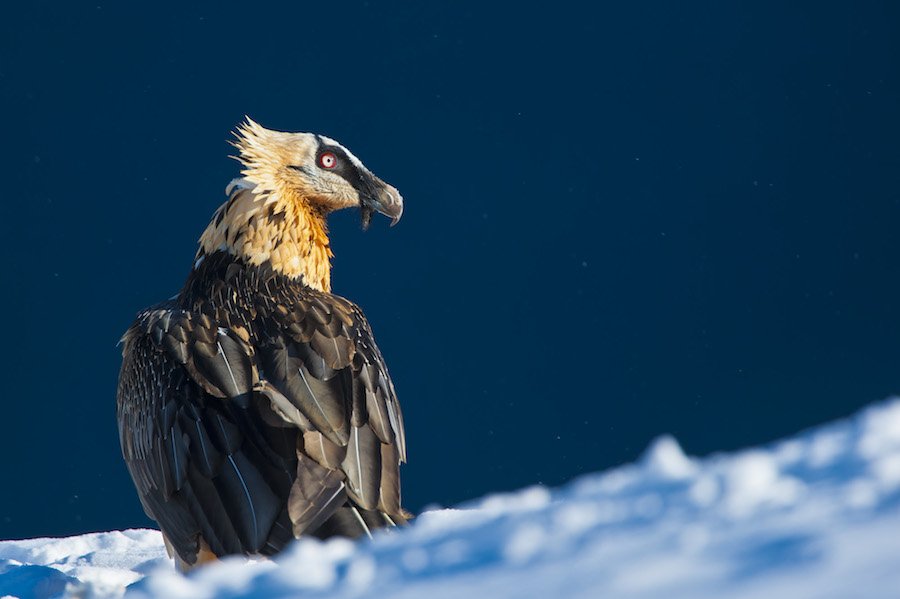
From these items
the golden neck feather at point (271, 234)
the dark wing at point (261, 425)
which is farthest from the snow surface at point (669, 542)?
the golden neck feather at point (271, 234)

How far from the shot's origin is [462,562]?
2.11ft

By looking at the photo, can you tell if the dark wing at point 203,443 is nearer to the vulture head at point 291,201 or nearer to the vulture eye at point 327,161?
the vulture head at point 291,201

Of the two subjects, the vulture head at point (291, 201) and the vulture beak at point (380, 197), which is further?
the vulture beak at point (380, 197)

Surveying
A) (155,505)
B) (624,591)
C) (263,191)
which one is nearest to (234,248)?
(263,191)

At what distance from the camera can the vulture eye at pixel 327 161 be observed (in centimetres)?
277

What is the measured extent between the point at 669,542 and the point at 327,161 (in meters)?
2.33

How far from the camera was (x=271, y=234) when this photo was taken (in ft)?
8.41

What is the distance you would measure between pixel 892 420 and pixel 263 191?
85.5 inches

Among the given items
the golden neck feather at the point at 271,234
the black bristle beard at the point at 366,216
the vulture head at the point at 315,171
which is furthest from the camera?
the black bristle beard at the point at 366,216

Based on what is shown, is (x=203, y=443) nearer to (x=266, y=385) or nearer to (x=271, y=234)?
(x=266, y=385)

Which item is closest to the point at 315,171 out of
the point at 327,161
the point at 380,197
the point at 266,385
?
the point at 327,161

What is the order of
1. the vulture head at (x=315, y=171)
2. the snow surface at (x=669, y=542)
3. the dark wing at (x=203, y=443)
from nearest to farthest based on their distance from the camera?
the snow surface at (x=669, y=542) < the dark wing at (x=203, y=443) < the vulture head at (x=315, y=171)

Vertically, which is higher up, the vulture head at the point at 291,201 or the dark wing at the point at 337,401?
the vulture head at the point at 291,201

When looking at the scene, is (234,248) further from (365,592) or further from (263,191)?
(365,592)
